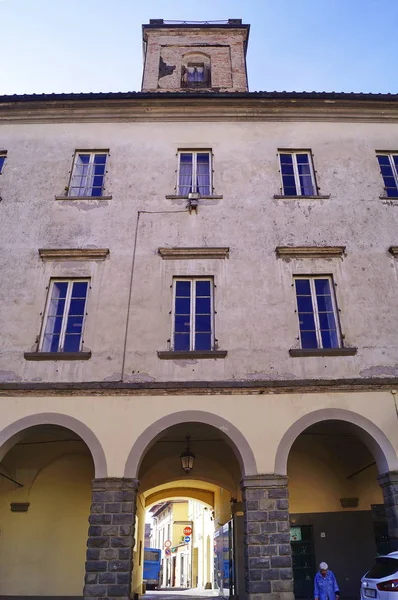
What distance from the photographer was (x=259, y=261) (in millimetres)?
11375

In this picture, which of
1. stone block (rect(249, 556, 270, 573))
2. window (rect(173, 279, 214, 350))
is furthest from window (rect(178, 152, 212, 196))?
stone block (rect(249, 556, 270, 573))

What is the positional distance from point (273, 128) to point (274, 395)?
7.97 metres

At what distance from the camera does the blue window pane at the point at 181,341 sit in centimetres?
1041

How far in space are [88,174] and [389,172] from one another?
330 inches

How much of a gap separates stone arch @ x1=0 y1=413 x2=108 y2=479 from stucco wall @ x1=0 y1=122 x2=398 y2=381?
0.86 meters

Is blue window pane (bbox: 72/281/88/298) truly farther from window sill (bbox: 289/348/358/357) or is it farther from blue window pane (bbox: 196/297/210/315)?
window sill (bbox: 289/348/358/357)

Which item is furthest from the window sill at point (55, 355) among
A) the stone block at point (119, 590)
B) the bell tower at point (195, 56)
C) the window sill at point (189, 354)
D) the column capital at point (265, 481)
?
the bell tower at point (195, 56)

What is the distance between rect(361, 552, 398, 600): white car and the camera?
6.92m

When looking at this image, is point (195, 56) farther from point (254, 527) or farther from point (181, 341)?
point (254, 527)

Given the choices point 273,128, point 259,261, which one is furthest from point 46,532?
point 273,128

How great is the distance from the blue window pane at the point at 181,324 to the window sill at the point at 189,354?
638 millimetres

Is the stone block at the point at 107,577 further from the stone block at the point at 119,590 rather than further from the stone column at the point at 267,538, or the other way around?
Result: the stone column at the point at 267,538

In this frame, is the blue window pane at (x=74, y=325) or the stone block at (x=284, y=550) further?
the blue window pane at (x=74, y=325)

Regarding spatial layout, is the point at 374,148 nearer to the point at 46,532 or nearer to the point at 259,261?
the point at 259,261
